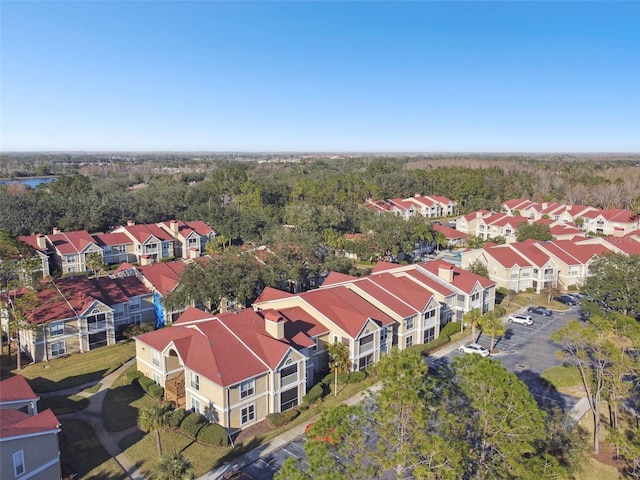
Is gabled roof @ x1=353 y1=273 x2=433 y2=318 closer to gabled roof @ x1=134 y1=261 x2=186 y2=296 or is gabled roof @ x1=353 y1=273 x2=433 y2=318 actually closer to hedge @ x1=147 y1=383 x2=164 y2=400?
hedge @ x1=147 y1=383 x2=164 y2=400

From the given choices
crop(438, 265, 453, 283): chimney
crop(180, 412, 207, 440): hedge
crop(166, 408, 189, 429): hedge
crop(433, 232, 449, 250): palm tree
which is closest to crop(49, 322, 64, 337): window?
crop(166, 408, 189, 429): hedge

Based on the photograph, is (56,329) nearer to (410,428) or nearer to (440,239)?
(410,428)

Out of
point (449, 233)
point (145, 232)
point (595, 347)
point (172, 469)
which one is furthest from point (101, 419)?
point (449, 233)

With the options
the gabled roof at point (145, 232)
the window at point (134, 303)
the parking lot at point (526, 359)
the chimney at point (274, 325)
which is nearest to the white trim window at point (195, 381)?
the chimney at point (274, 325)

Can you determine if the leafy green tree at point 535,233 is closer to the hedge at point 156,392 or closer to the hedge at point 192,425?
the hedge at point 156,392

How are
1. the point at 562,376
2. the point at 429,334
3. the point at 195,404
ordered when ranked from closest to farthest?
the point at 195,404, the point at 562,376, the point at 429,334

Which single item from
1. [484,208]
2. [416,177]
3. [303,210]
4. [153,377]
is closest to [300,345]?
[153,377]

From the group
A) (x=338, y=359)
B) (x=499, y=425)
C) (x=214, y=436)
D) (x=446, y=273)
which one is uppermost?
(x=499, y=425)
